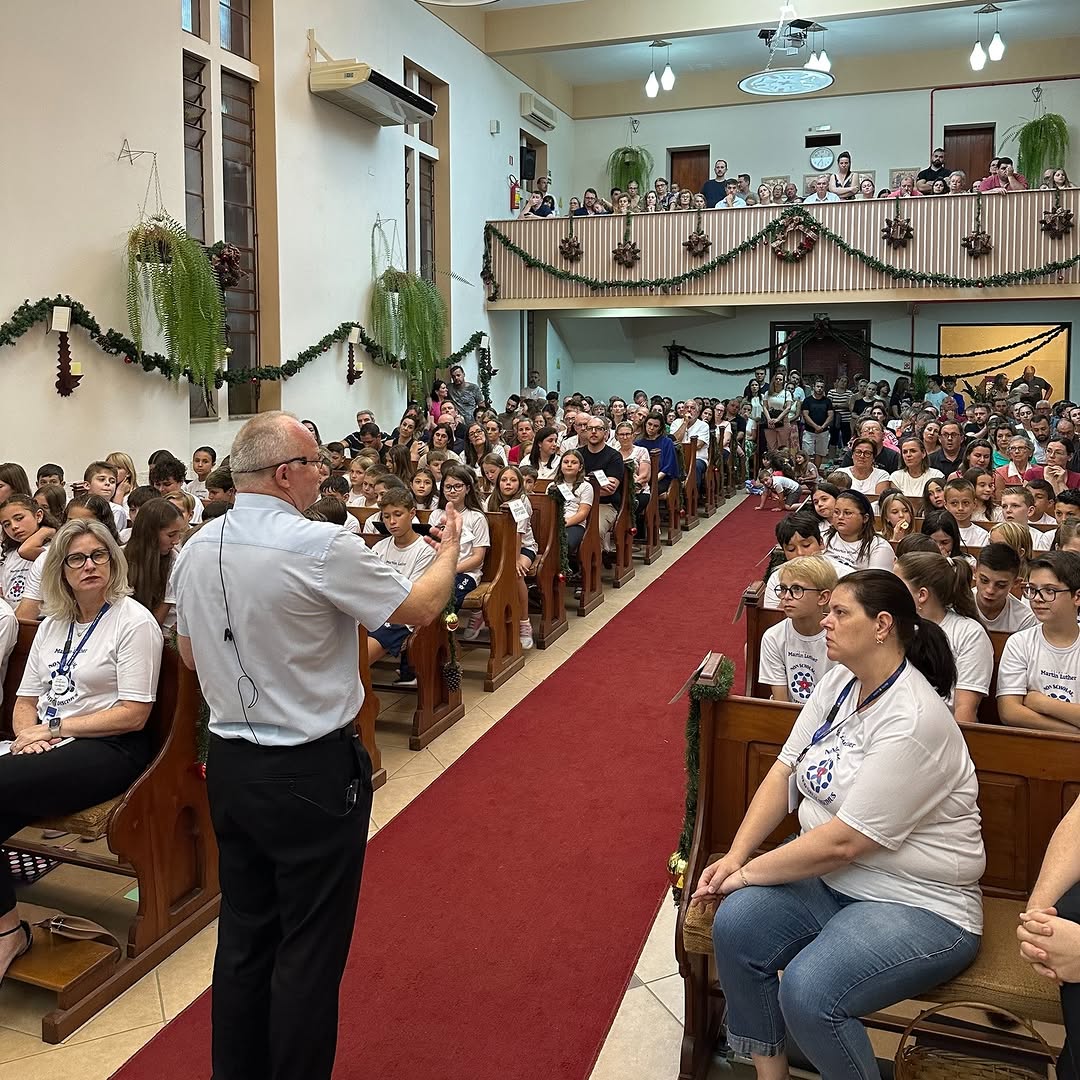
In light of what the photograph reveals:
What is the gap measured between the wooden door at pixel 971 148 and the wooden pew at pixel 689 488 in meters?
9.89

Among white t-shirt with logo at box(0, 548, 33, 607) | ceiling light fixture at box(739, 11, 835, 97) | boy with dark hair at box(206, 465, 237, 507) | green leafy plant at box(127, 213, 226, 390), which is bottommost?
white t-shirt with logo at box(0, 548, 33, 607)

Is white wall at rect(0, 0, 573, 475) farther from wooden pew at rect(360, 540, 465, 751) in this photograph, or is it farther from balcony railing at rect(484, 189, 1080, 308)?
wooden pew at rect(360, 540, 465, 751)

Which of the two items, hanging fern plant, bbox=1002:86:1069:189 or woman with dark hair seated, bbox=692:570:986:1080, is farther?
hanging fern plant, bbox=1002:86:1069:189

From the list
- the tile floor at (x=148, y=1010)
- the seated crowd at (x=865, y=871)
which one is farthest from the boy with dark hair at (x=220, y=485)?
the seated crowd at (x=865, y=871)

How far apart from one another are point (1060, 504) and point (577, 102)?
16.3 m

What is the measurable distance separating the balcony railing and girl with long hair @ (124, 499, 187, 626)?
1245 centimetres

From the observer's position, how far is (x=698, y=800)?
3174mm

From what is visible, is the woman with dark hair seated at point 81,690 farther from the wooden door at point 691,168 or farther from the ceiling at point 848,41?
the wooden door at point 691,168

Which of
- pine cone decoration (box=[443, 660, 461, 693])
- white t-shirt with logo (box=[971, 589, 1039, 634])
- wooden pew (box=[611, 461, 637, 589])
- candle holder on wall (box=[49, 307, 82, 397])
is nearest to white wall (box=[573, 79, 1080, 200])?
wooden pew (box=[611, 461, 637, 589])

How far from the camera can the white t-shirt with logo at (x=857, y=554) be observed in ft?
16.8

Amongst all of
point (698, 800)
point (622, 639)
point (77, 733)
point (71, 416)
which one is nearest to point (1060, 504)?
point (622, 639)

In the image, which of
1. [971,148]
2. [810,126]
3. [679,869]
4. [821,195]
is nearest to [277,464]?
[679,869]

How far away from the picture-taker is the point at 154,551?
4.13m

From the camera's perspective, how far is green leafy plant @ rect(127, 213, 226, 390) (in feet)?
30.7
